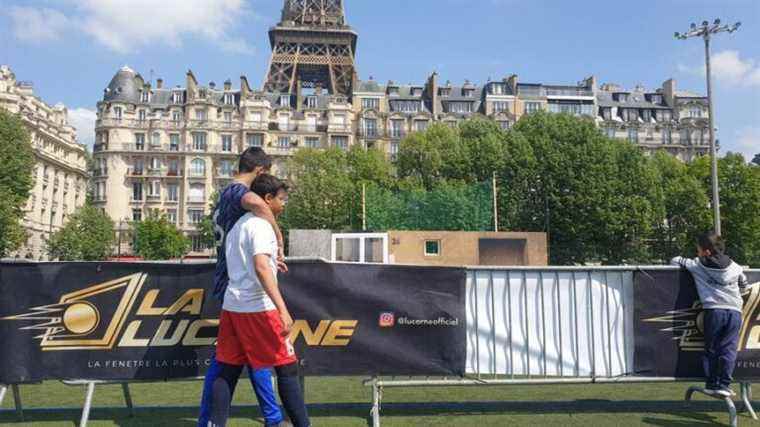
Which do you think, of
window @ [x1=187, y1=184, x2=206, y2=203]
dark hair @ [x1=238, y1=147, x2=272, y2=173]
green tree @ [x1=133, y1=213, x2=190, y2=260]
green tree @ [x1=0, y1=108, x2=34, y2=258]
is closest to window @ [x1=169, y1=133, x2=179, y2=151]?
window @ [x1=187, y1=184, x2=206, y2=203]

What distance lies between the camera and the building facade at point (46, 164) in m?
60.7

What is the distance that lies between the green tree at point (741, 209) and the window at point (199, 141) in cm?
5444

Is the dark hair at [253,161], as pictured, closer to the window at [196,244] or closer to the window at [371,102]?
the window at [196,244]

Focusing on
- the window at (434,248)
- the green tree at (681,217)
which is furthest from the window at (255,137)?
the window at (434,248)

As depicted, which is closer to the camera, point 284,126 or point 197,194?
point 197,194

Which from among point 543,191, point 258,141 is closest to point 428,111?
point 258,141

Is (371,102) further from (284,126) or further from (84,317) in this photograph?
(84,317)

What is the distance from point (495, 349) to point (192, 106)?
73.1 meters

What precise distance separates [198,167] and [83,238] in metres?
19.0

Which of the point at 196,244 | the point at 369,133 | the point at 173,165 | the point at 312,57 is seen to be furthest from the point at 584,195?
the point at 312,57

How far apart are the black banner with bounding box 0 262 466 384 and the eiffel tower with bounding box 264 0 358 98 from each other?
3093 inches

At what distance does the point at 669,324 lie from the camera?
589 centimetres

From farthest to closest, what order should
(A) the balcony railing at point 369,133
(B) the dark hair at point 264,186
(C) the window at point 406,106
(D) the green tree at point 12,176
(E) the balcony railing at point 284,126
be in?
(C) the window at point 406,106 < (E) the balcony railing at point 284,126 < (A) the balcony railing at point 369,133 < (D) the green tree at point 12,176 < (B) the dark hair at point 264,186

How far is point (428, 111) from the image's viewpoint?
A: 7812 cm
